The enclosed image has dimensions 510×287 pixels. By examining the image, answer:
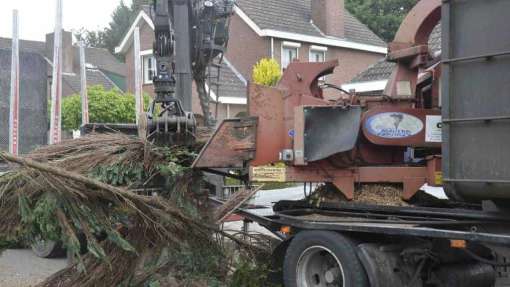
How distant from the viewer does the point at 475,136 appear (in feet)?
Answer: 16.0

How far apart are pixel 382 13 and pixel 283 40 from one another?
15592 mm

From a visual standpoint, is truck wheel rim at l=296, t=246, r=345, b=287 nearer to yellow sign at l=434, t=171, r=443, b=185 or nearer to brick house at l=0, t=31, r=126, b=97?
yellow sign at l=434, t=171, r=443, b=185

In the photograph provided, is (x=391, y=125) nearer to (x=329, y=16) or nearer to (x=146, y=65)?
(x=329, y=16)

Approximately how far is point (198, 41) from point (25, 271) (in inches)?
149

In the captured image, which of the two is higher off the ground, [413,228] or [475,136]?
[475,136]

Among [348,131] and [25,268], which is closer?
[348,131]

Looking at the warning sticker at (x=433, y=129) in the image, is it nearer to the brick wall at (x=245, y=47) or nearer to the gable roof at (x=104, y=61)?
the brick wall at (x=245, y=47)

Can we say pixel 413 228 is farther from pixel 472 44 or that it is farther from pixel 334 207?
pixel 472 44

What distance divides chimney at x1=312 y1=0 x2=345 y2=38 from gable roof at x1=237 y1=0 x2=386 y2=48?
0.92ft

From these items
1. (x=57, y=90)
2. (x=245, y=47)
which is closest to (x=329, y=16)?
(x=245, y=47)

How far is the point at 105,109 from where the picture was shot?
76.3 ft

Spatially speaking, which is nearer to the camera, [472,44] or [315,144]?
[472,44]

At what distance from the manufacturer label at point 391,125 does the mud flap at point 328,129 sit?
0.14 m

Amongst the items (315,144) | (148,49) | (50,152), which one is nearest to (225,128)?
(315,144)
